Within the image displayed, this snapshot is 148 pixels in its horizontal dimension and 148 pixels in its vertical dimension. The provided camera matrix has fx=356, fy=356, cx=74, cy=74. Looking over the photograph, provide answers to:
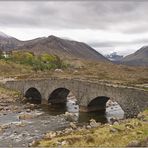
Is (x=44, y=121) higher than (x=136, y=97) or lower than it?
lower

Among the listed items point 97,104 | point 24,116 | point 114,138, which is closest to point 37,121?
point 24,116

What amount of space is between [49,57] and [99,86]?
10738 centimetres

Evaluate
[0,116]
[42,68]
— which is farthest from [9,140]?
[42,68]

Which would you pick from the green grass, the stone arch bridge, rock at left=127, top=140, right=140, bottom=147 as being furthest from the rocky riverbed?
rock at left=127, top=140, right=140, bottom=147

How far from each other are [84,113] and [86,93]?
333cm

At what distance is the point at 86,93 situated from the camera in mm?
56219

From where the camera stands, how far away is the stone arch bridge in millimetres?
45938

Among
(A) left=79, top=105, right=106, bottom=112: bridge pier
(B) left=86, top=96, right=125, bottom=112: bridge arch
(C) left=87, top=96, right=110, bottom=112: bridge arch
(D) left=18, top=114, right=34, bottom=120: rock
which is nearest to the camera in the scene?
(D) left=18, top=114, right=34, bottom=120: rock

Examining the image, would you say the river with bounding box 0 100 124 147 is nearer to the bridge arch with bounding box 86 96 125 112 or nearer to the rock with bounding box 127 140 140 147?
the bridge arch with bounding box 86 96 125 112

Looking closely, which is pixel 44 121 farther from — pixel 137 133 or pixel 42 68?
pixel 42 68

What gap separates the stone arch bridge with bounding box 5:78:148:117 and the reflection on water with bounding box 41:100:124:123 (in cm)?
185

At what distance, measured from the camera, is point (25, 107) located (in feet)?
203

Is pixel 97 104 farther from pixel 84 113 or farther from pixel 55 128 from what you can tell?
pixel 55 128

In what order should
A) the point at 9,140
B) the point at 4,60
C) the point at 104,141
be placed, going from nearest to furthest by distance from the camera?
1. the point at 104,141
2. the point at 9,140
3. the point at 4,60
